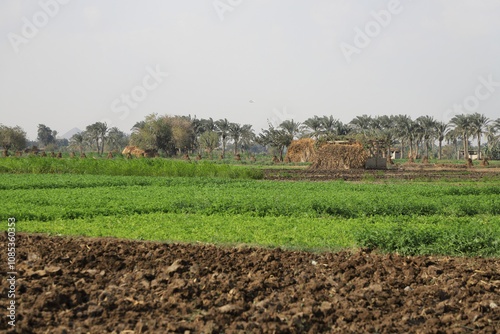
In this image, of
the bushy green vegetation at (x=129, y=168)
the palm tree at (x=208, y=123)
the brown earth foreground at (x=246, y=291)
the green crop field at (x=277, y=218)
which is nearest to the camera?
the brown earth foreground at (x=246, y=291)

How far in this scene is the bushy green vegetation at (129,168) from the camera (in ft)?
84.9

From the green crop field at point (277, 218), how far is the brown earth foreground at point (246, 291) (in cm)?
80

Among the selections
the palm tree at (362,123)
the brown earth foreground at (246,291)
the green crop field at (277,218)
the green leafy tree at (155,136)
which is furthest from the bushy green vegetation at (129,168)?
the palm tree at (362,123)

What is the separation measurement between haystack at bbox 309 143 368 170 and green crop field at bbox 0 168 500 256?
2221 centimetres

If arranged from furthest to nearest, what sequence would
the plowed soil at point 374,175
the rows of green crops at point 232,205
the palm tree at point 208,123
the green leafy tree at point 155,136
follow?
the palm tree at point 208,123
the green leafy tree at point 155,136
the plowed soil at point 374,175
the rows of green crops at point 232,205

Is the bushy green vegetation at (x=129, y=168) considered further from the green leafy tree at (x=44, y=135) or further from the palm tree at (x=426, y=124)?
the green leafy tree at (x=44, y=135)

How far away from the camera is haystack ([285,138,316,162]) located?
56219 mm

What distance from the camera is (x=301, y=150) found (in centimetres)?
5753

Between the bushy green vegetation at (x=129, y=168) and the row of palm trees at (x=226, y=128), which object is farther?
the row of palm trees at (x=226, y=128)

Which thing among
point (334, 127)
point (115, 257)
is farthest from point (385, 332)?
point (334, 127)

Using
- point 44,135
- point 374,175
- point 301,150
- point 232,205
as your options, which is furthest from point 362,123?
point 44,135

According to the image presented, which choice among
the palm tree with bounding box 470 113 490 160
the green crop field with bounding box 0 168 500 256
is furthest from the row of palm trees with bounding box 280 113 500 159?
the green crop field with bounding box 0 168 500 256

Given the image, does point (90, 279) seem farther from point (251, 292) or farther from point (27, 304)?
point (251, 292)

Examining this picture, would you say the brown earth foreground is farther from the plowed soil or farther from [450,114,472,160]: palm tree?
[450,114,472,160]: palm tree
